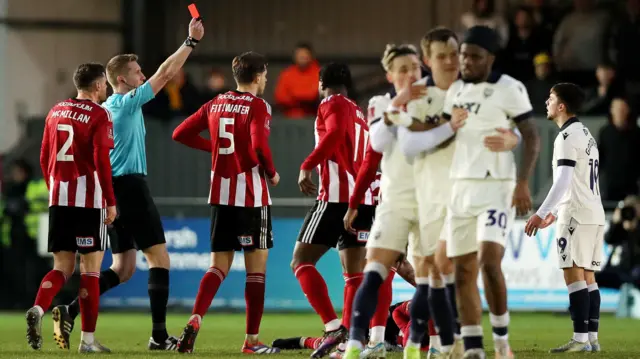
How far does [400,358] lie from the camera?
31.1 feet

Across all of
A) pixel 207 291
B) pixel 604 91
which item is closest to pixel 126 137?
pixel 207 291

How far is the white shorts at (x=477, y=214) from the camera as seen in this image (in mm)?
7852

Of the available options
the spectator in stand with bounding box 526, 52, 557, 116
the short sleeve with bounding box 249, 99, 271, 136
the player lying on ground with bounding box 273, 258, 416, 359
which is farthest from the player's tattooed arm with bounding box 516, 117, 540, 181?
the spectator in stand with bounding box 526, 52, 557, 116

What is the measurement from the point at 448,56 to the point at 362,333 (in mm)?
1749

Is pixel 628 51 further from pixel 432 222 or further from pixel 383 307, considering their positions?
pixel 432 222

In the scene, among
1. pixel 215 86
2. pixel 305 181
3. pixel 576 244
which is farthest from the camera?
pixel 215 86

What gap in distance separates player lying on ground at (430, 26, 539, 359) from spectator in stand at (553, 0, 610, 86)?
1142 centimetres

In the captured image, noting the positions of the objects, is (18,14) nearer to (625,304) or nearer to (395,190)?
(625,304)

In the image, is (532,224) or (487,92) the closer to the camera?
(487,92)

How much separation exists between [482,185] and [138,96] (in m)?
3.48

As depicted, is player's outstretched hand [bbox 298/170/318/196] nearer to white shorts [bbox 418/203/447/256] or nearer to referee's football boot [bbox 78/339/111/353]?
white shorts [bbox 418/203/447/256]

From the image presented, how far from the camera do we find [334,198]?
10.1 meters

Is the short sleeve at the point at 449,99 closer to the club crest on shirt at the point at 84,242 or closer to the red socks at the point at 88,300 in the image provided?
the club crest on shirt at the point at 84,242

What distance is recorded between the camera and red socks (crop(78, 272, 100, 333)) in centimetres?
1023
